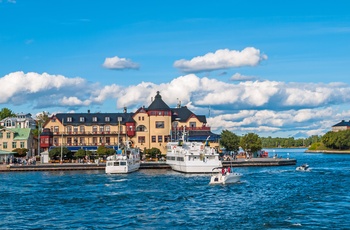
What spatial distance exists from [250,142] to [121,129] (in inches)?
1293

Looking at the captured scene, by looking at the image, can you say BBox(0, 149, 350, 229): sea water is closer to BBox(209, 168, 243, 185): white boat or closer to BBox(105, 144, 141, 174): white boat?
BBox(209, 168, 243, 185): white boat

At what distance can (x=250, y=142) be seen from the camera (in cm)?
14450

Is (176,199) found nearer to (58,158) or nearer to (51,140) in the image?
(58,158)

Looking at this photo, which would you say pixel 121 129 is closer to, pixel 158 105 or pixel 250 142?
pixel 158 105

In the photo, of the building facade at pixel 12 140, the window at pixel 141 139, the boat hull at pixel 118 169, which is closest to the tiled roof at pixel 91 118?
the window at pixel 141 139

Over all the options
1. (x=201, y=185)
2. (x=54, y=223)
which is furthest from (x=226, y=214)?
(x=201, y=185)

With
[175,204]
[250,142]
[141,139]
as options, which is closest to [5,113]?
[141,139]

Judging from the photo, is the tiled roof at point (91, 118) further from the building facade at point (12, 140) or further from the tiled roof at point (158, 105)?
the building facade at point (12, 140)

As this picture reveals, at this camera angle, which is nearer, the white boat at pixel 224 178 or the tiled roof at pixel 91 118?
the white boat at pixel 224 178

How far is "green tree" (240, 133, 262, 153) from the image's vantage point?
5659 inches

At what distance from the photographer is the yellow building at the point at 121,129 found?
452 ft

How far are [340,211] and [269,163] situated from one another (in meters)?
74.0

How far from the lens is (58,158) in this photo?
413 ft

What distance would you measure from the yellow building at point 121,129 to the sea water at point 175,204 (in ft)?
170
